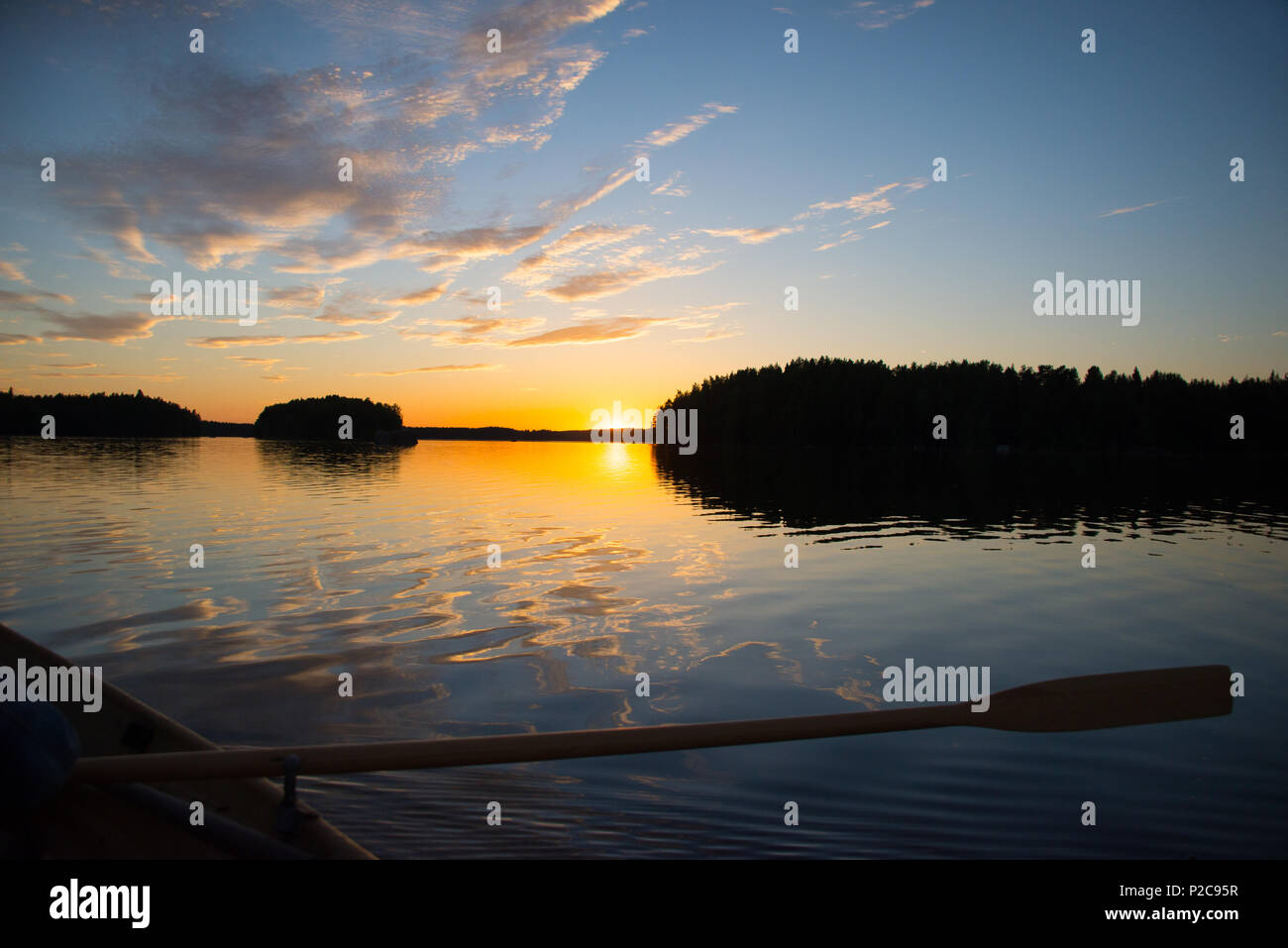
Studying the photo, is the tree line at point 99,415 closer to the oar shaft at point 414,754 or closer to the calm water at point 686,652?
the calm water at point 686,652

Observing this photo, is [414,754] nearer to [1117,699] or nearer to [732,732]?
[732,732]

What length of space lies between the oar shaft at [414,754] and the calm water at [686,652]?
4.81 ft

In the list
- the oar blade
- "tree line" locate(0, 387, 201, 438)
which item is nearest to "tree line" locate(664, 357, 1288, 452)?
the oar blade

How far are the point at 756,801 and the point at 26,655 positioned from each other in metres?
5.12

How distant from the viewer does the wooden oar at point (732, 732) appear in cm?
334

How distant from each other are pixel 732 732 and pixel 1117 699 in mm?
2784

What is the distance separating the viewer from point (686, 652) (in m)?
9.68

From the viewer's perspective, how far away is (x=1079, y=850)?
15.9 feet

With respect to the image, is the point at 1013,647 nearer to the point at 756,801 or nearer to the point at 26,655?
the point at 756,801

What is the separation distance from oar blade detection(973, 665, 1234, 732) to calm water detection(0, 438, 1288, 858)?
3.62 ft

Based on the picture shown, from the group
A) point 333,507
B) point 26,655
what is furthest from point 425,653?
point 333,507

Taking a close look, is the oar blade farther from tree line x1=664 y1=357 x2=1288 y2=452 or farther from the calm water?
tree line x1=664 y1=357 x2=1288 y2=452
